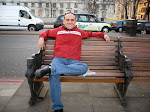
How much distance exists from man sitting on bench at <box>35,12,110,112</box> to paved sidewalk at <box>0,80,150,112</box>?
403mm

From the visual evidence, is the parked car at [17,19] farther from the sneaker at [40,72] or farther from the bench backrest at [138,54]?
the sneaker at [40,72]

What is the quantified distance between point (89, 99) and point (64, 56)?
2.84 feet

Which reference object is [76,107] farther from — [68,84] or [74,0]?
[74,0]

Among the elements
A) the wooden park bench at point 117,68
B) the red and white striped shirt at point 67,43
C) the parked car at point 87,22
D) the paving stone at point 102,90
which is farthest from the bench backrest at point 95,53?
the parked car at point 87,22

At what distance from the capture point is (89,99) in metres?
3.15

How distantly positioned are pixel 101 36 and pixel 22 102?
6.16 ft

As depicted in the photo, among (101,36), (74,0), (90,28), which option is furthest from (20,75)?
(74,0)

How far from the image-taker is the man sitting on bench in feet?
8.68

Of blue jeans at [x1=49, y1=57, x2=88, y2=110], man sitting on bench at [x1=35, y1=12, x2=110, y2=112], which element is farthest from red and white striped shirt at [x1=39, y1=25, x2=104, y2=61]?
blue jeans at [x1=49, y1=57, x2=88, y2=110]

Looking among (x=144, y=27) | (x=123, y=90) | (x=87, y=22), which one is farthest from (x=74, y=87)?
(x=144, y=27)

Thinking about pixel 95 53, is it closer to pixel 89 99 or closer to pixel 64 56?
pixel 64 56

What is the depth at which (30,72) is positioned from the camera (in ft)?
9.17

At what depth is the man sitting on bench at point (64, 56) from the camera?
8.68 feet

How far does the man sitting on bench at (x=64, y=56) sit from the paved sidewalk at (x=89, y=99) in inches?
15.9
